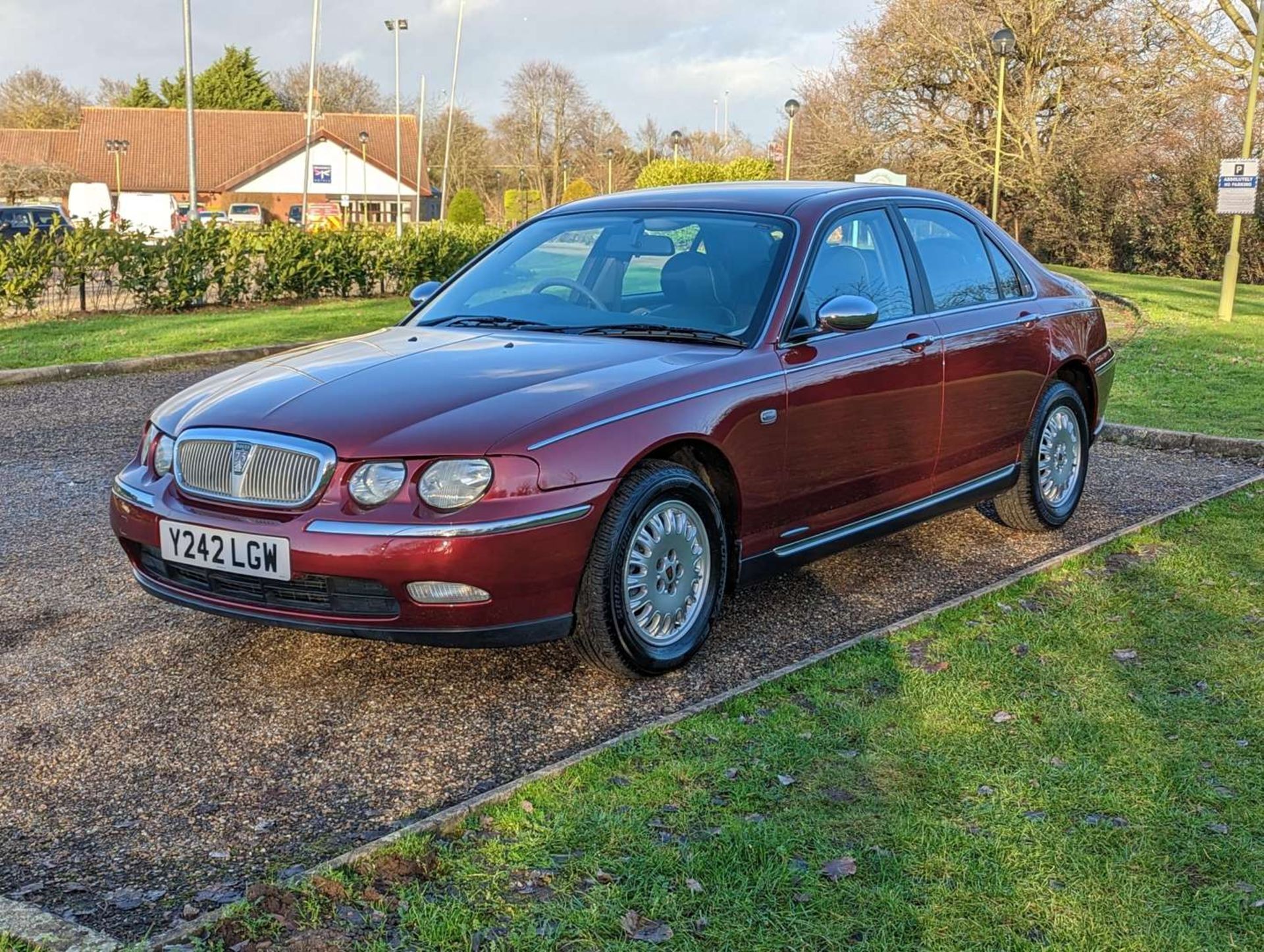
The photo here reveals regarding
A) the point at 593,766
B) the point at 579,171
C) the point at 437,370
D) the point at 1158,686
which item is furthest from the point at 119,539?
the point at 579,171

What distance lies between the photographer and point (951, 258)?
611 cm

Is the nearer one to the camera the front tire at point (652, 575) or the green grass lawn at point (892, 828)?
the green grass lawn at point (892, 828)

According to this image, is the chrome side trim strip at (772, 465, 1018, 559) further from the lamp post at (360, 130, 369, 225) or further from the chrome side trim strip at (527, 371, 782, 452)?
the lamp post at (360, 130, 369, 225)

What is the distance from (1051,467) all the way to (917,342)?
1.51 meters

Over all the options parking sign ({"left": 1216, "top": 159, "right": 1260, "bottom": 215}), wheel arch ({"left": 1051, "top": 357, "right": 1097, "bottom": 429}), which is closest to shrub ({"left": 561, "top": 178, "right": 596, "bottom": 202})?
parking sign ({"left": 1216, "top": 159, "right": 1260, "bottom": 215})

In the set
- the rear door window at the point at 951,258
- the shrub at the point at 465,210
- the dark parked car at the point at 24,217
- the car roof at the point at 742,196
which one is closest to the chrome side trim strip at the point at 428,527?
the car roof at the point at 742,196

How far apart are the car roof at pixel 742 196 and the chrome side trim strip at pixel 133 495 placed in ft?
7.77

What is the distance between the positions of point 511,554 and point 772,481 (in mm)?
1292

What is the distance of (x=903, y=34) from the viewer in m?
39.1

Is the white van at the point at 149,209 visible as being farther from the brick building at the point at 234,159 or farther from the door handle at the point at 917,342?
the door handle at the point at 917,342

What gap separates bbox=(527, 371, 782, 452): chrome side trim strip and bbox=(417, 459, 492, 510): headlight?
17 centimetres

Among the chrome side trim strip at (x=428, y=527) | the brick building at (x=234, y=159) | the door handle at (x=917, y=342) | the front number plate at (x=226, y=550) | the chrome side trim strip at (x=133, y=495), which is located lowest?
the front number plate at (x=226, y=550)

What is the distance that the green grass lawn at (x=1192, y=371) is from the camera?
9945 millimetres

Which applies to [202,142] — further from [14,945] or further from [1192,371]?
[14,945]
